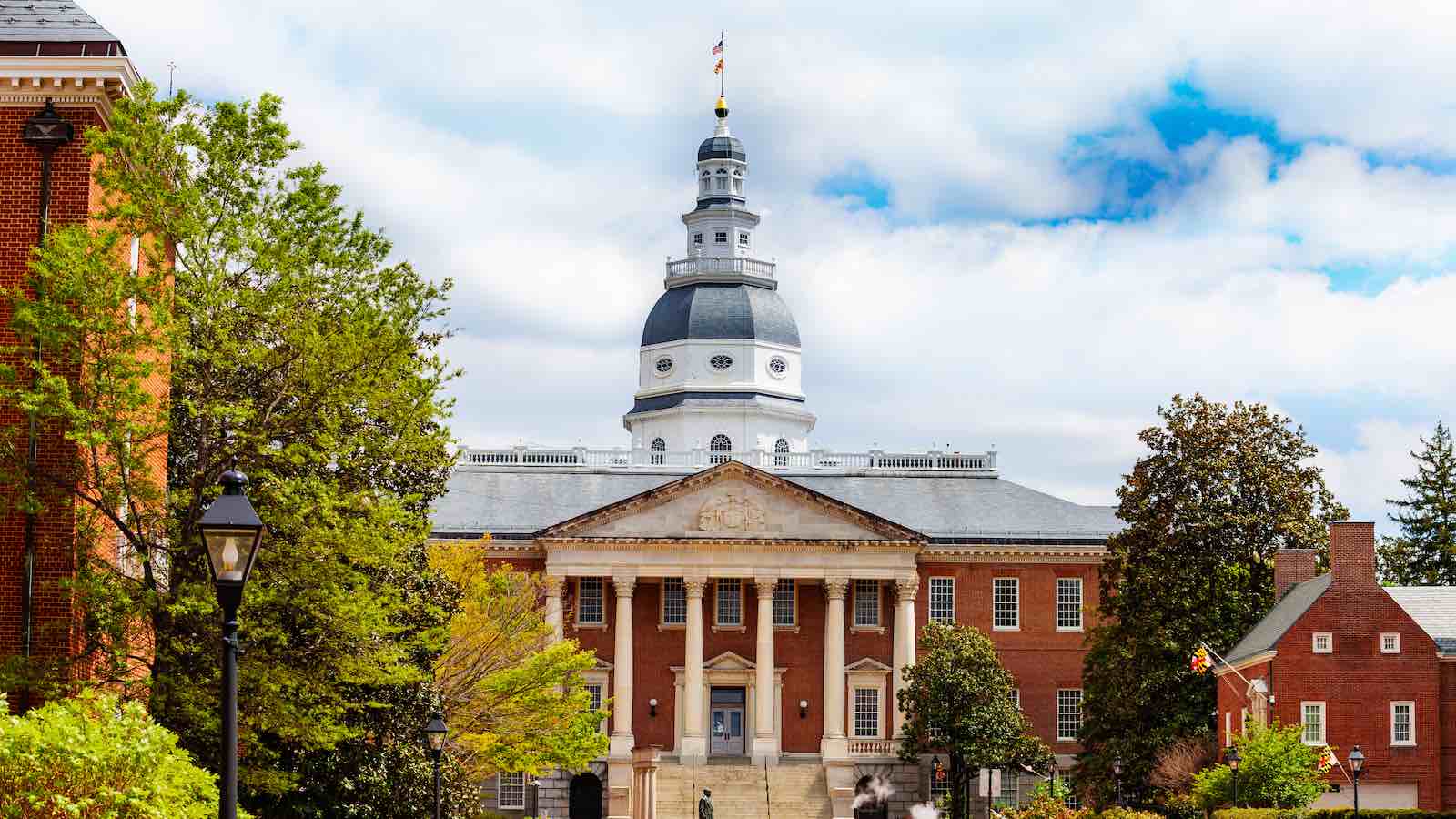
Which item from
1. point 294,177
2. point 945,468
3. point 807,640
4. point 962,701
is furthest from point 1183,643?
point 294,177

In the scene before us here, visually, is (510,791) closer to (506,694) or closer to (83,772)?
(506,694)

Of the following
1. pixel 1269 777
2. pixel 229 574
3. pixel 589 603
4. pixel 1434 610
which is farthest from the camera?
pixel 589 603

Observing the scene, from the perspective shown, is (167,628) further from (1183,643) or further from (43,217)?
(1183,643)

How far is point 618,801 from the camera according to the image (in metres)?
77.0

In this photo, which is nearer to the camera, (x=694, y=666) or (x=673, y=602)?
(x=694, y=666)

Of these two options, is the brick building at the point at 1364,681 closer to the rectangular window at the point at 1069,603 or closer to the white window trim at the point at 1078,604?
the white window trim at the point at 1078,604

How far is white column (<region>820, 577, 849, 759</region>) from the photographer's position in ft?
266

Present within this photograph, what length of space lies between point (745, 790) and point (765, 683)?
5107mm

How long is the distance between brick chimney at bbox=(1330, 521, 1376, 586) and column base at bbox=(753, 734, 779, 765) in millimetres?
26130

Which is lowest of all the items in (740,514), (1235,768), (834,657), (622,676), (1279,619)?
(1235,768)

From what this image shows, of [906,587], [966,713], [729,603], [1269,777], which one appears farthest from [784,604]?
[1269,777]

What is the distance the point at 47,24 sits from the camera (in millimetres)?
31547

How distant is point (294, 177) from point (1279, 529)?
133ft

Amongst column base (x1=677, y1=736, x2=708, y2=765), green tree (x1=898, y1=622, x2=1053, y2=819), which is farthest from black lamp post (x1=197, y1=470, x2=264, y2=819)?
column base (x1=677, y1=736, x2=708, y2=765)
